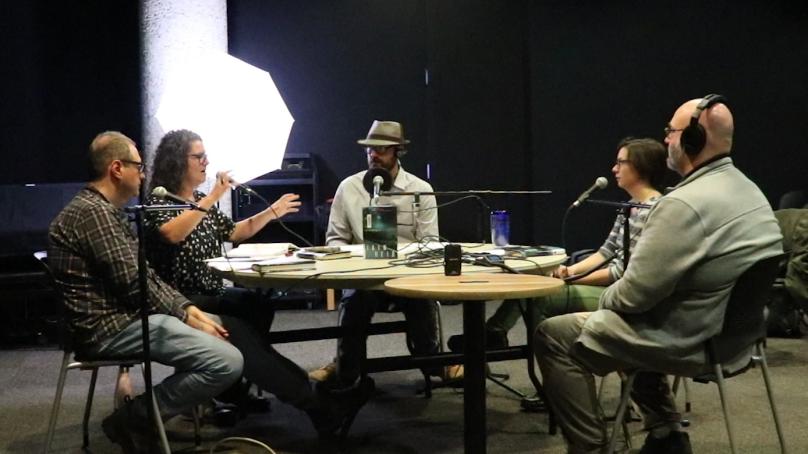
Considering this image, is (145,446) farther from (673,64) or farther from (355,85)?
(673,64)

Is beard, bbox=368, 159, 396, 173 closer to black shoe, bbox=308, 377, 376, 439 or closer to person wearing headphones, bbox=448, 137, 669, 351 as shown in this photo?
person wearing headphones, bbox=448, 137, 669, 351

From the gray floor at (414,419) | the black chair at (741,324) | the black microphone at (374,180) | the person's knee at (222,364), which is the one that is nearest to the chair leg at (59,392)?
the gray floor at (414,419)

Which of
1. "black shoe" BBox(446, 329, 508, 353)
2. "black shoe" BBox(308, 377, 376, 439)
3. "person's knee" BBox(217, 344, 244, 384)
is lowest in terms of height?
"black shoe" BBox(308, 377, 376, 439)

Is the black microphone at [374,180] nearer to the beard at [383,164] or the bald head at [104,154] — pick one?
the beard at [383,164]

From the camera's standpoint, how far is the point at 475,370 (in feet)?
9.22

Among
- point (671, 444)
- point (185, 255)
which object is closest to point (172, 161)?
point (185, 255)

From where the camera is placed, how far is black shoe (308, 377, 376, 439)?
135 inches

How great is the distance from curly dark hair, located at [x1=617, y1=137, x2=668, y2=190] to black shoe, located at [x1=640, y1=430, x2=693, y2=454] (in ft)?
3.73

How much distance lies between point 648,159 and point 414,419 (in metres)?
1.48

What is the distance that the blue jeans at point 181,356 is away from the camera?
3023 mm

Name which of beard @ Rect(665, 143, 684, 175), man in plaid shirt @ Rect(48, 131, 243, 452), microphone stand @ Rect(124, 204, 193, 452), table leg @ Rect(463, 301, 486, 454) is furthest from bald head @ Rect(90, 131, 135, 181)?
beard @ Rect(665, 143, 684, 175)

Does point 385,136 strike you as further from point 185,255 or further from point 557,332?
point 557,332

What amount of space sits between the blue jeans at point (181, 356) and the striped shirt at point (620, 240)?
1.55 m

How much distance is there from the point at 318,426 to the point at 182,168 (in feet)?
3.81
